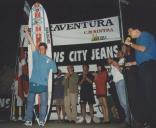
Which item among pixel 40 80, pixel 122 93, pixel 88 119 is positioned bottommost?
pixel 88 119

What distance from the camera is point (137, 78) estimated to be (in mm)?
10586

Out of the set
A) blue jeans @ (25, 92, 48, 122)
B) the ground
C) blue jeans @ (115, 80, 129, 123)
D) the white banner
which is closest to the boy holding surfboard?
blue jeans @ (25, 92, 48, 122)

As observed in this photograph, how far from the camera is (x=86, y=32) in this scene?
11.6 meters

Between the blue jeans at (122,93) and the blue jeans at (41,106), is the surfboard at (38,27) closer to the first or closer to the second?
the blue jeans at (41,106)

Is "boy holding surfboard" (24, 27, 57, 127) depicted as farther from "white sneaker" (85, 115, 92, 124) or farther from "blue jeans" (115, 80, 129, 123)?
"blue jeans" (115, 80, 129, 123)

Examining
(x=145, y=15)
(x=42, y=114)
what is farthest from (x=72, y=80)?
(x=145, y=15)

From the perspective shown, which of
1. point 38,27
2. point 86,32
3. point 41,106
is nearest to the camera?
point 41,106

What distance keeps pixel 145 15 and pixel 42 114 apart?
3.36 metres

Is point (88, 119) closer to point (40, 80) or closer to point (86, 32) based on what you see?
point (40, 80)

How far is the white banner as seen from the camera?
1138 cm

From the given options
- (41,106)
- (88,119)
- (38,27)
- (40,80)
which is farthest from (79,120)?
(38,27)

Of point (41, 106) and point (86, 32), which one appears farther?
point (86, 32)

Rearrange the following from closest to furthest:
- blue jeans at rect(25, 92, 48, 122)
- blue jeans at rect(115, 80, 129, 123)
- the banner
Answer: blue jeans at rect(25, 92, 48, 122)
blue jeans at rect(115, 80, 129, 123)
the banner

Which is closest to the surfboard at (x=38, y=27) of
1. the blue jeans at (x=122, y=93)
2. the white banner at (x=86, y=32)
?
the white banner at (x=86, y=32)
